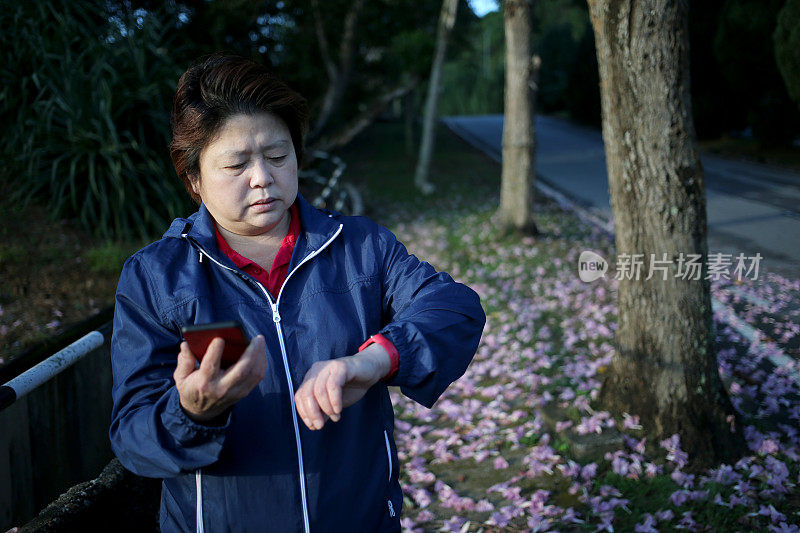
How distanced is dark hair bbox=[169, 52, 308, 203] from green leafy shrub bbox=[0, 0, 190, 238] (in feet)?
13.8

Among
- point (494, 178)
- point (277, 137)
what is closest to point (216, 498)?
point (277, 137)

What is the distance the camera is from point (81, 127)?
5.70 metres

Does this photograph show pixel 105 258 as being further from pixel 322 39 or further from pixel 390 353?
pixel 322 39

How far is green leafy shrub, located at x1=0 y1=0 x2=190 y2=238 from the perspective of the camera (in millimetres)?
5430

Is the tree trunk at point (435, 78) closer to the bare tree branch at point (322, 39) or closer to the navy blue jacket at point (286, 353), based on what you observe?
the bare tree branch at point (322, 39)

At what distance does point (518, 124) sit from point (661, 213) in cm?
550

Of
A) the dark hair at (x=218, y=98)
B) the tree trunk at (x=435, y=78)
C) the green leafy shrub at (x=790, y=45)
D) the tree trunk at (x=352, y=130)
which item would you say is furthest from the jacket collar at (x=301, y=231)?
the green leafy shrub at (x=790, y=45)

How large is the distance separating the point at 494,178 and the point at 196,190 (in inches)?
576

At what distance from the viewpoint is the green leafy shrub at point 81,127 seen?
17.8ft

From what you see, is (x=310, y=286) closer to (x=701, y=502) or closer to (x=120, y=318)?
(x=120, y=318)

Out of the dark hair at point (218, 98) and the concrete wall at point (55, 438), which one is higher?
the dark hair at point (218, 98)

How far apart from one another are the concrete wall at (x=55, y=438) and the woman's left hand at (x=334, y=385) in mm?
1725

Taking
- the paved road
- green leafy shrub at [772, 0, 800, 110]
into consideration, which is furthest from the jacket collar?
green leafy shrub at [772, 0, 800, 110]

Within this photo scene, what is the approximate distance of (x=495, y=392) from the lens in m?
4.84
